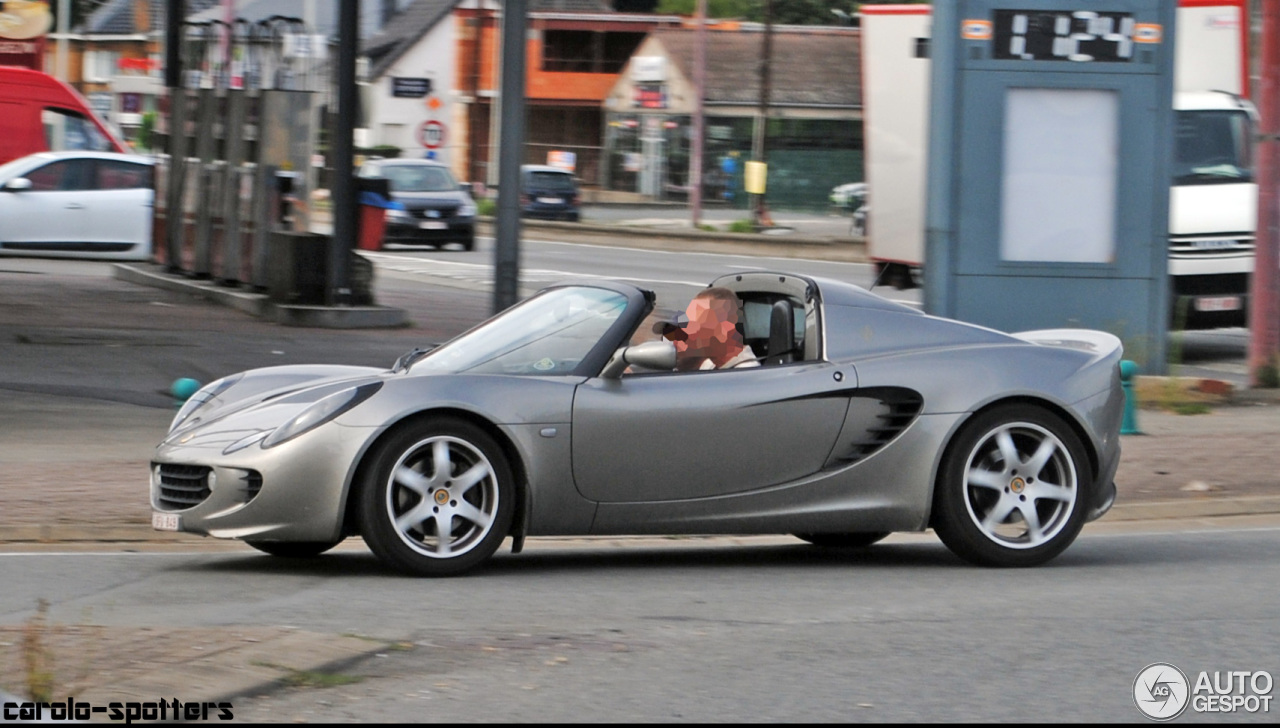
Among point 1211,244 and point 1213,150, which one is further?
point 1213,150

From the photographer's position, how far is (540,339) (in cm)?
734

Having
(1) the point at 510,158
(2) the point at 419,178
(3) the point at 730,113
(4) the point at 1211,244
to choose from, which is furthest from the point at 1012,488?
(3) the point at 730,113

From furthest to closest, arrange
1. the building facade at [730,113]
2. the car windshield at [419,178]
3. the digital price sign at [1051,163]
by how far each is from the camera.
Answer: the building facade at [730,113], the car windshield at [419,178], the digital price sign at [1051,163]

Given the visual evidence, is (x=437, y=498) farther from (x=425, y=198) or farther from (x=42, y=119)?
(x=425, y=198)

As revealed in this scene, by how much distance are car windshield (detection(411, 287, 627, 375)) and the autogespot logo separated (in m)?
2.64

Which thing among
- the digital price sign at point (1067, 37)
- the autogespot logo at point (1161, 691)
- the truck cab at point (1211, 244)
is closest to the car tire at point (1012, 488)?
the autogespot logo at point (1161, 691)

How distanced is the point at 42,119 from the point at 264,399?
21.5 m

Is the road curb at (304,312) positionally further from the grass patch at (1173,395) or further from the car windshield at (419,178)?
the car windshield at (419,178)

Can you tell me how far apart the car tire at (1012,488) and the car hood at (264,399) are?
238 cm

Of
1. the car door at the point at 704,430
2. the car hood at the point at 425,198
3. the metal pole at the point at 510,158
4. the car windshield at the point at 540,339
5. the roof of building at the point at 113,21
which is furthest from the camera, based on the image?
the roof of building at the point at 113,21

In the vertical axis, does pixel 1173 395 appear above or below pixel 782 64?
below

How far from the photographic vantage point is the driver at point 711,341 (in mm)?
7508

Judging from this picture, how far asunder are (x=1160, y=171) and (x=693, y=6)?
87.3 m

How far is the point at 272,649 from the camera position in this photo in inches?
216
